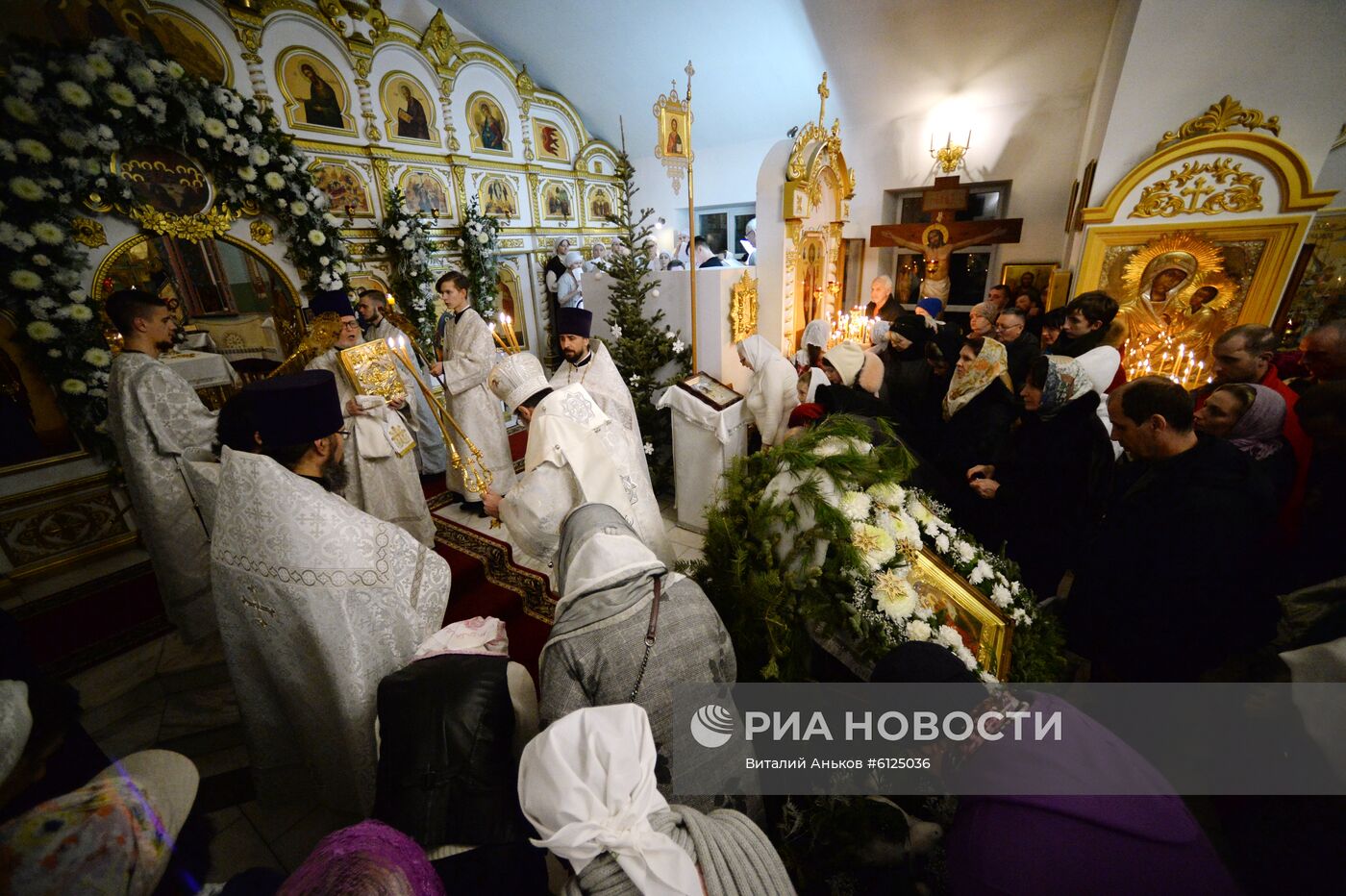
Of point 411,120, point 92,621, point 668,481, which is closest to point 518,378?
point 668,481

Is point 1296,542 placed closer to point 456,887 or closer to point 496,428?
Result: point 456,887

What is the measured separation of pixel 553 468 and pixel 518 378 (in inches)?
28.7

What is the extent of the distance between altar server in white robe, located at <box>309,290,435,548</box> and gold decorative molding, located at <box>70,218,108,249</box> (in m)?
3.42

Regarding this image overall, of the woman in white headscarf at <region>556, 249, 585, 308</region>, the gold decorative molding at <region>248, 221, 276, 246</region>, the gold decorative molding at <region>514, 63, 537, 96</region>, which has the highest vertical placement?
the gold decorative molding at <region>514, 63, 537, 96</region>

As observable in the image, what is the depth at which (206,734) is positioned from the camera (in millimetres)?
2963

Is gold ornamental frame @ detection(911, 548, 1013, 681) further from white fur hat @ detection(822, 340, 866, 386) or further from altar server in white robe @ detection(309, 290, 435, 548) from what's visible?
altar server in white robe @ detection(309, 290, 435, 548)

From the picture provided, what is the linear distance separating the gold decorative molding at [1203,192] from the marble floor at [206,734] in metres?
8.84

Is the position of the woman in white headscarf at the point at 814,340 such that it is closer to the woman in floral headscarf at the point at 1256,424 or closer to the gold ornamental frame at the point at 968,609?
the woman in floral headscarf at the point at 1256,424

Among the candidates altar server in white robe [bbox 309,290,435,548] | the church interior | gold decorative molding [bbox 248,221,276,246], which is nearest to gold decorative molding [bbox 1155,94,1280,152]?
the church interior

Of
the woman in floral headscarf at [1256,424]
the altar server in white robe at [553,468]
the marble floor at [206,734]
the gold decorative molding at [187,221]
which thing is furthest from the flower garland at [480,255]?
the woman in floral headscarf at [1256,424]

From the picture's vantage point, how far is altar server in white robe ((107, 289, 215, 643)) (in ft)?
10.0

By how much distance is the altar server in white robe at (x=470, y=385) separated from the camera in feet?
15.9

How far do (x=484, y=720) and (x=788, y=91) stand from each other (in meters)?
12.1

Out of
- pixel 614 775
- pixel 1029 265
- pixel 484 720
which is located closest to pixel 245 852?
pixel 484 720
